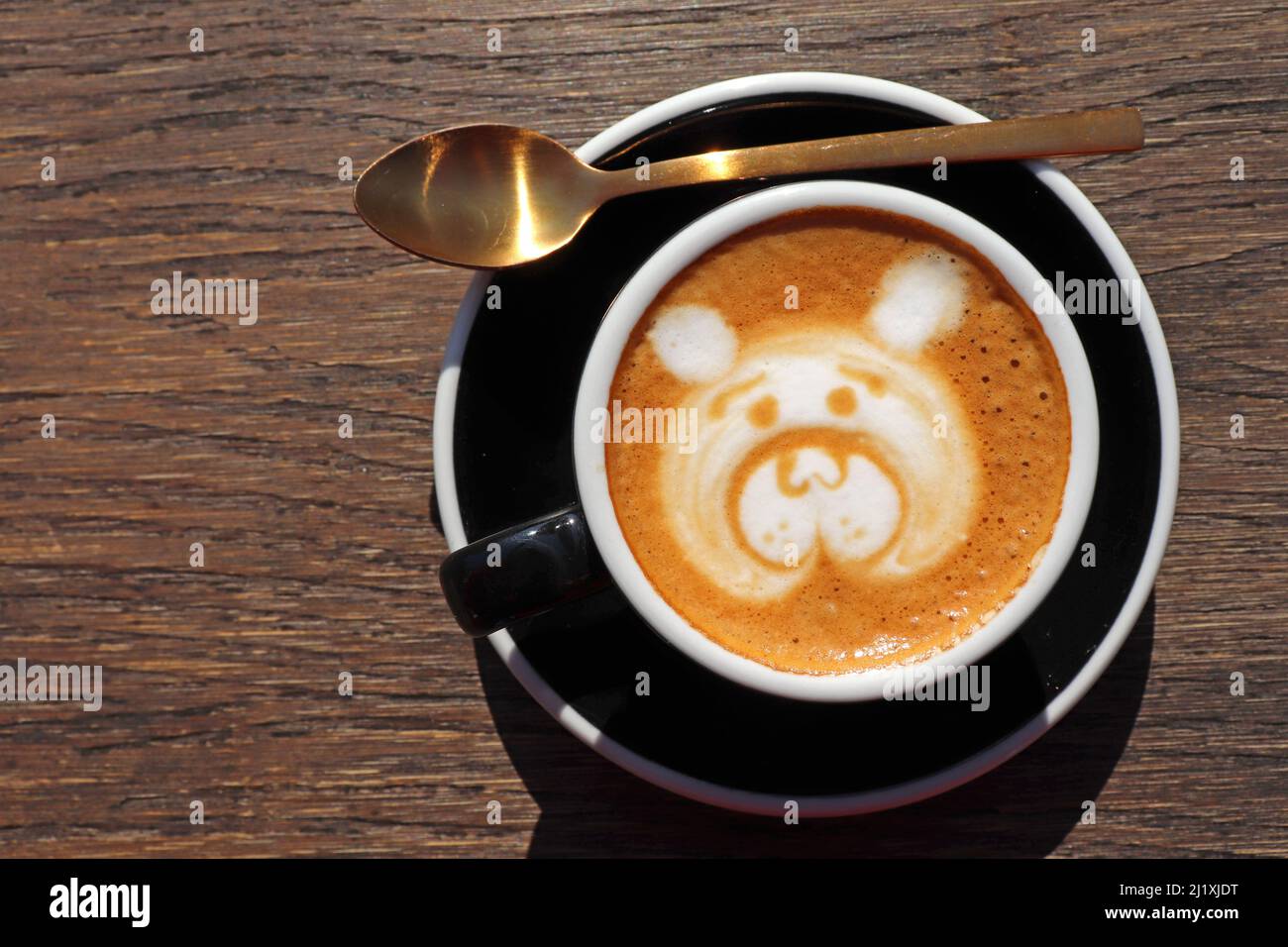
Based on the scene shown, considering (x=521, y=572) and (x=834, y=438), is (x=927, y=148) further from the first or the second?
(x=521, y=572)

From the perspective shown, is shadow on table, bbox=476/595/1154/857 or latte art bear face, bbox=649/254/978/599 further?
shadow on table, bbox=476/595/1154/857

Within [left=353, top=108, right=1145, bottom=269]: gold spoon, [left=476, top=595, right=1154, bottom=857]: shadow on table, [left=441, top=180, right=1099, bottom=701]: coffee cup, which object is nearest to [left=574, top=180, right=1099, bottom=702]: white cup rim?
[left=441, top=180, right=1099, bottom=701]: coffee cup

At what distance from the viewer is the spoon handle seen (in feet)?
3.59

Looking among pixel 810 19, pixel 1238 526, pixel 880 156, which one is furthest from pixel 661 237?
pixel 1238 526

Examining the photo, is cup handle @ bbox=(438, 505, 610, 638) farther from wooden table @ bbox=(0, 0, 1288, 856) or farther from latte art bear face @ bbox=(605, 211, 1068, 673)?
wooden table @ bbox=(0, 0, 1288, 856)

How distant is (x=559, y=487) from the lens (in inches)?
46.1

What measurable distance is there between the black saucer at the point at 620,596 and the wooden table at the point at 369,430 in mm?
131

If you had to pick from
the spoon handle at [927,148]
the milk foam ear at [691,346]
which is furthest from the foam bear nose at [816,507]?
the spoon handle at [927,148]

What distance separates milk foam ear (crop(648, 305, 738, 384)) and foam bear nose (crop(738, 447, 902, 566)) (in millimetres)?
109

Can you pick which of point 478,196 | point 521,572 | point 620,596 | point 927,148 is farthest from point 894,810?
point 478,196

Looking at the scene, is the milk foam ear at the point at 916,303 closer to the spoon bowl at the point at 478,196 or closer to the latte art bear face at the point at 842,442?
the latte art bear face at the point at 842,442

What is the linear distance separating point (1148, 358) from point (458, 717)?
874 mm

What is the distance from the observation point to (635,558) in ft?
3.41

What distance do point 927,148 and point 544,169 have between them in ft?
1.34
